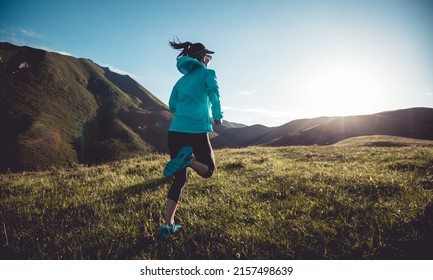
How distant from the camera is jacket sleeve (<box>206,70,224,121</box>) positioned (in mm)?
4324

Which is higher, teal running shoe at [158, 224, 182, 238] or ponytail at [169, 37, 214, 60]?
ponytail at [169, 37, 214, 60]

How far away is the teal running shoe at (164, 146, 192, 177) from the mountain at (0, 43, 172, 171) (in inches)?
5086

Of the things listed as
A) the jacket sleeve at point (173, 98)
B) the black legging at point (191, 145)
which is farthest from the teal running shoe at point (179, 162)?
the jacket sleeve at point (173, 98)

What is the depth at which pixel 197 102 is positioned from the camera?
173 inches

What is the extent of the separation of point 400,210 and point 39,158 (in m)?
138

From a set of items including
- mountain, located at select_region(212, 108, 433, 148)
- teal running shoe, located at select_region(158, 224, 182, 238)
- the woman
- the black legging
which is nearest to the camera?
teal running shoe, located at select_region(158, 224, 182, 238)

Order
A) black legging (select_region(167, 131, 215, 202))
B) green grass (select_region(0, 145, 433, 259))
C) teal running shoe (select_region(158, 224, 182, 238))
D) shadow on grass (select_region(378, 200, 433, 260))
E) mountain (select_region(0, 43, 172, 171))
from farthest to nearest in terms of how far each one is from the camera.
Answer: mountain (select_region(0, 43, 172, 171)) < black legging (select_region(167, 131, 215, 202)) < teal running shoe (select_region(158, 224, 182, 238)) < green grass (select_region(0, 145, 433, 259)) < shadow on grass (select_region(378, 200, 433, 260))

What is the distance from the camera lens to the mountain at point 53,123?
119 m

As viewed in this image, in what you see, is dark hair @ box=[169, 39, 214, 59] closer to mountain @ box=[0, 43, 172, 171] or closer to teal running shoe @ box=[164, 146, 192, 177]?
teal running shoe @ box=[164, 146, 192, 177]

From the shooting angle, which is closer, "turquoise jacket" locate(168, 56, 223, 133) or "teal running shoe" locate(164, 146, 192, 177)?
"teal running shoe" locate(164, 146, 192, 177)

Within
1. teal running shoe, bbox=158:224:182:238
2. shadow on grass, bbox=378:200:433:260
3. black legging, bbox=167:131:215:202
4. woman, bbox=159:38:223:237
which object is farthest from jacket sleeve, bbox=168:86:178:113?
shadow on grass, bbox=378:200:433:260

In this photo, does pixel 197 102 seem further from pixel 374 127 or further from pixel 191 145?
pixel 374 127

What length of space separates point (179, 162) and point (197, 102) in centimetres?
111
